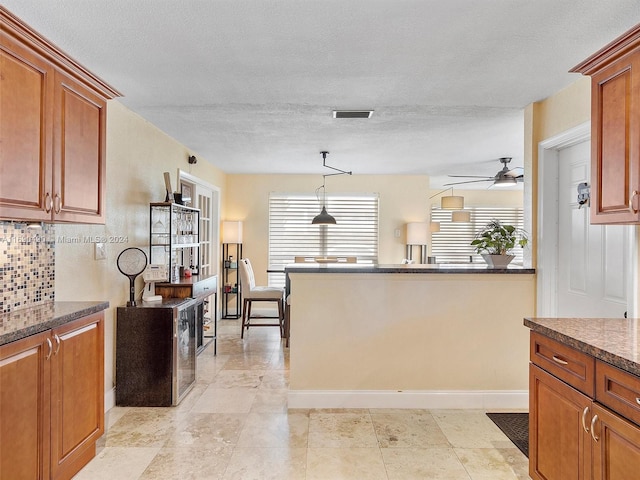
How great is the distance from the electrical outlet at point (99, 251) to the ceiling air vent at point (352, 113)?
2102 mm

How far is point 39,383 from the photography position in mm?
1810

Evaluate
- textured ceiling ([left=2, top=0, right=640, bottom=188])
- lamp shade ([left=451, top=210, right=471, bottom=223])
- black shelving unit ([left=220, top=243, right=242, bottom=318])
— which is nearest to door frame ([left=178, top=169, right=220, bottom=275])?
black shelving unit ([left=220, top=243, right=242, bottom=318])

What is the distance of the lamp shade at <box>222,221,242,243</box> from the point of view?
20.4 ft

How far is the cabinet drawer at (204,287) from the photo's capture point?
144 inches

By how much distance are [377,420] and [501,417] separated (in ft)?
3.02

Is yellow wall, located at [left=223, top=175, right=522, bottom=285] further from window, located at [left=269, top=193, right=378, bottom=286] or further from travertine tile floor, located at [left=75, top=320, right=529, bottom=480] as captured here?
→ travertine tile floor, located at [left=75, top=320, right=529, bottom=480]

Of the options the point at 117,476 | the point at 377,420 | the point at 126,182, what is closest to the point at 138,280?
the point at 126,182

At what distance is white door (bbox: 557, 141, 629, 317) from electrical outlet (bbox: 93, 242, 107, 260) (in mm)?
3436

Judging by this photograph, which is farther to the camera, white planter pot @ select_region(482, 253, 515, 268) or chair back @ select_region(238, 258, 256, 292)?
chair back @ select_region(238, 258, 256, 292)

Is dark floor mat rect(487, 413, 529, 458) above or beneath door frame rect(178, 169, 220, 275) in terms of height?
Answer: beneath

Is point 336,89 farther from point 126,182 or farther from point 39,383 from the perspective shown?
point 39,383

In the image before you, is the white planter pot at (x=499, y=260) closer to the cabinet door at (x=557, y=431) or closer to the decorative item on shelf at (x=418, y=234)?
the cabinet door at (x=557, y=431)

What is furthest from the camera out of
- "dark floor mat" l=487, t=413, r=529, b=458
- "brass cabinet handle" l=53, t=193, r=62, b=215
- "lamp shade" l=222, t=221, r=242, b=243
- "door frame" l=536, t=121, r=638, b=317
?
"lamp shade" l=222, t=221, r=242, b=243

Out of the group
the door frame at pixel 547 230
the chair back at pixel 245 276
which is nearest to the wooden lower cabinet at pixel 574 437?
the door frame at pixel 547 230
